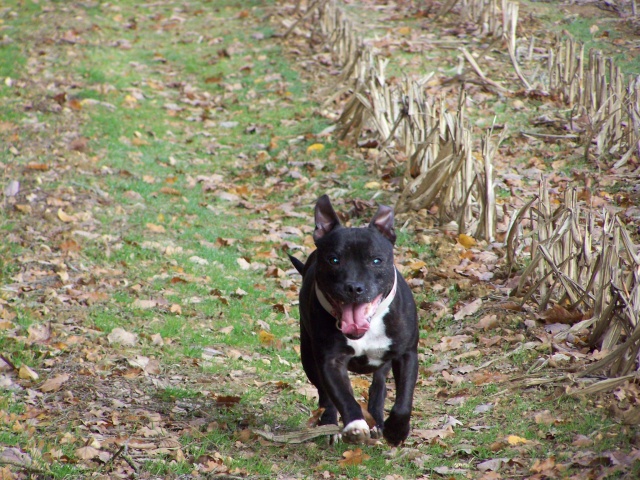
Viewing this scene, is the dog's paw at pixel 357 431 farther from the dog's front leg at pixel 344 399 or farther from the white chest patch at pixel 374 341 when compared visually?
the white chest patch at pixel 374 341

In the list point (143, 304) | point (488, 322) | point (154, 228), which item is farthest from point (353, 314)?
point (154, 228)

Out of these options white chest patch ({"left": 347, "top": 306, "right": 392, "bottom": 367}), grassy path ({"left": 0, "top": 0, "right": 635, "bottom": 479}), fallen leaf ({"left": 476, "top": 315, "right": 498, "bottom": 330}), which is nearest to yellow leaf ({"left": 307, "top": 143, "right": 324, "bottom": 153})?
grassy path ({"left": 0, "top": 0, "right": 635, "bottom": 479})

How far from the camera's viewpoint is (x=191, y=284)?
7969mm

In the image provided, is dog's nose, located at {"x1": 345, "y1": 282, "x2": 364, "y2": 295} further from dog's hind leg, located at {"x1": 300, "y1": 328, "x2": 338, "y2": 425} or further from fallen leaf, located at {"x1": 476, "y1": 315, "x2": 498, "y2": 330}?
fallen leaf, located at {"x1": 476, "y1": 315, "x2": 498, "y2": 330}

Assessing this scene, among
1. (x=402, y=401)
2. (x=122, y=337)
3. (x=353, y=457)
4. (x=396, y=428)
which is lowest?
(x=122, y=337)

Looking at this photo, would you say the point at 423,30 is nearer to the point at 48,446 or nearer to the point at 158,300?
the point at 158,300

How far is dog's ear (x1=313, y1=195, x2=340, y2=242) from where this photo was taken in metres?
5.18

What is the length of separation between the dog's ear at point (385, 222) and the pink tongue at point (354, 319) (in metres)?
0.65

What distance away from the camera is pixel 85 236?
8477 millimetres

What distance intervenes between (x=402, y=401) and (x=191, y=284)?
3.68 m

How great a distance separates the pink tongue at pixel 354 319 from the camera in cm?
468

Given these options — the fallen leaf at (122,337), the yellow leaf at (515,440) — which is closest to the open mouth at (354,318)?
the yellow leaf at (515,440)

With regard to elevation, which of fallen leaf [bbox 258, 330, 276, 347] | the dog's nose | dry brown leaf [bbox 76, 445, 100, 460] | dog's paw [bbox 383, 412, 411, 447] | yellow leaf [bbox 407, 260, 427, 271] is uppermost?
the dog's nose

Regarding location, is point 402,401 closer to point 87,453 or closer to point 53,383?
point 87,453
